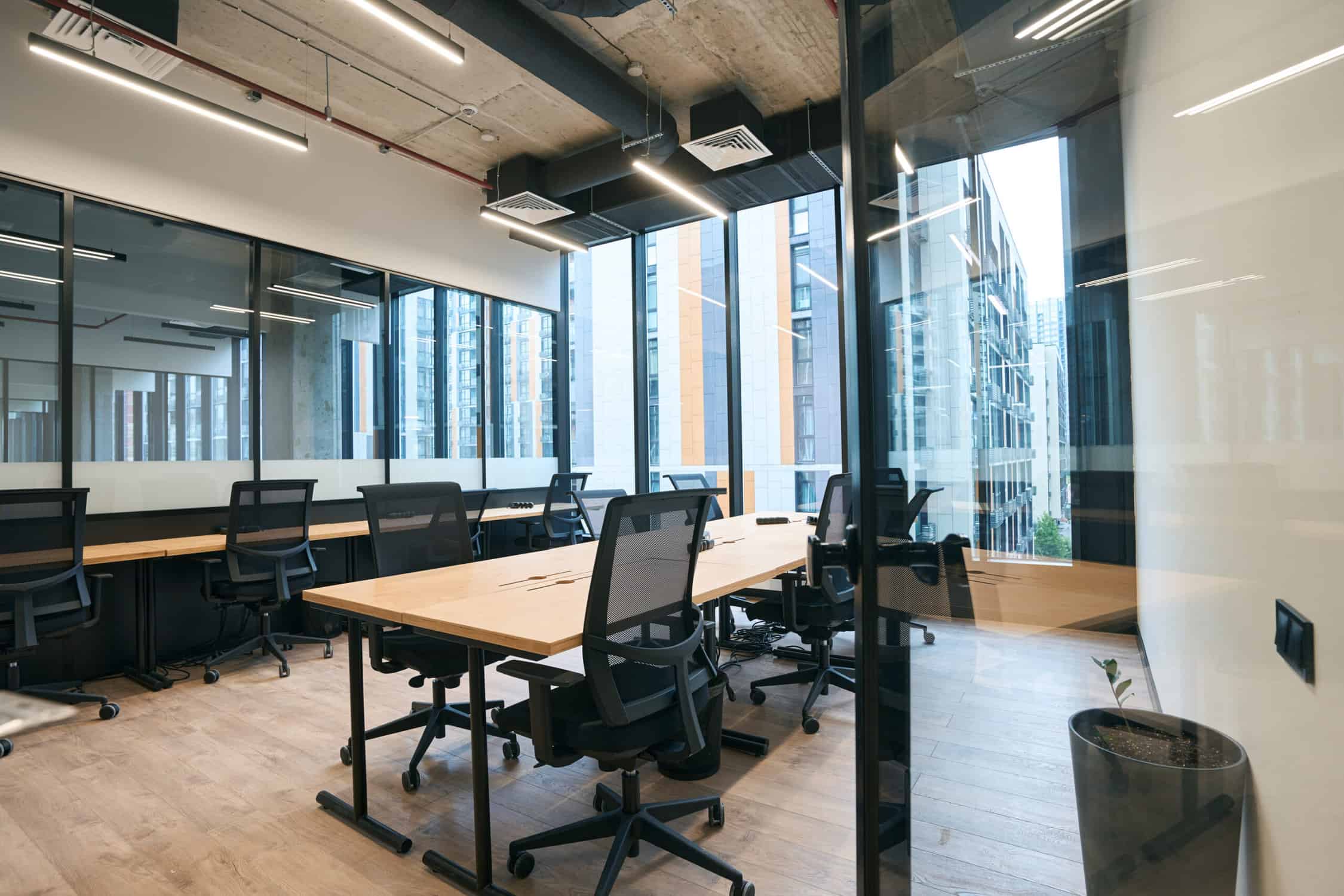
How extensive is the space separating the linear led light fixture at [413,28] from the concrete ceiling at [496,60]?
634 mm

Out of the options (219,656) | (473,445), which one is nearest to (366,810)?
(219,656)

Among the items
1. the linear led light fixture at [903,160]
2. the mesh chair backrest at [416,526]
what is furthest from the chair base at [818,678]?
the linear led light fixture at [903,160]

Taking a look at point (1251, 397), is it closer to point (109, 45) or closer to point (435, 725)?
point (435, 725)

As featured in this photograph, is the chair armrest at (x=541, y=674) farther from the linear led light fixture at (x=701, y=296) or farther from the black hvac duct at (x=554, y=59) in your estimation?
the linear led light fixture at (x=701, y=296)

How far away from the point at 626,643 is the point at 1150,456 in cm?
144

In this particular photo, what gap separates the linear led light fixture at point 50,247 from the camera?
3798 millimetres

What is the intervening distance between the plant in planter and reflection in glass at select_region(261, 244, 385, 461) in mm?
5421

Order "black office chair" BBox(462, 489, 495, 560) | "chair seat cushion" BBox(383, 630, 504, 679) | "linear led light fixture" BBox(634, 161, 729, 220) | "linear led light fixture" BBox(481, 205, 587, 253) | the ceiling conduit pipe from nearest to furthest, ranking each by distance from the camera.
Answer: "chair seat cushion" BBox(383, 630, 504, 679) → the ceiling conduit pipe → "linear led light fixture" BBox(634, 161, 729, 220) → "black office chair" BBox(462, 489, 495, 560) → "linear led light fixture" BBox(481, 205, 587, 253)

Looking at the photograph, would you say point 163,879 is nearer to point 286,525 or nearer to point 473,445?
point 286,525

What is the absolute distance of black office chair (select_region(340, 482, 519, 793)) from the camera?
8.05ft

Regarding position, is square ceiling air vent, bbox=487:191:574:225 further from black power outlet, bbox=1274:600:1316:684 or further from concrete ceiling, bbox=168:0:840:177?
black power outlet, bbox=1274:600:1316:684

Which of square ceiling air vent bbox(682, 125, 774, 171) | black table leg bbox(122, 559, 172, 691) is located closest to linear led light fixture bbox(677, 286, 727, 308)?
square ceiling air vent bbox(682, 125, 774, 171)

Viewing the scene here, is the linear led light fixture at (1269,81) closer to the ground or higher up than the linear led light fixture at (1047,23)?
closer to the ground

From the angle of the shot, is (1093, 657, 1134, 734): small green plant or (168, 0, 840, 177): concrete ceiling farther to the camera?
(168, 0, 840, 177): concrete ceiling
